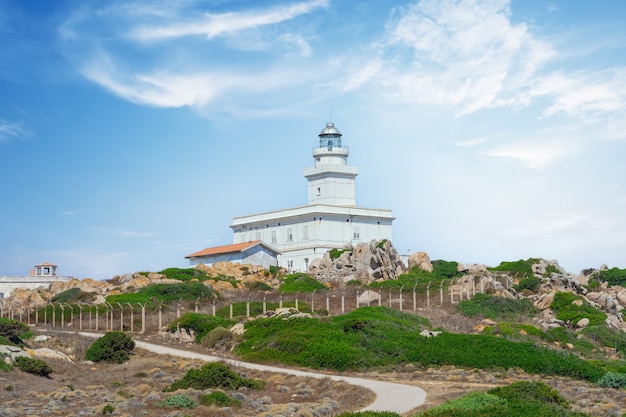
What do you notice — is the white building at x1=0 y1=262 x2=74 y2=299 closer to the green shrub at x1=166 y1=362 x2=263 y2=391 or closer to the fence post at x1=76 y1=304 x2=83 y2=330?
the fence post at x1=76 y1=304 x2=83 y2=330

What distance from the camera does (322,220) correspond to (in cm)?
7444

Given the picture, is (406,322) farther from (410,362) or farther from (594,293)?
(594,293)

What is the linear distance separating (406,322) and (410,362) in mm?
8244

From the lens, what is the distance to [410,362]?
3189 cm

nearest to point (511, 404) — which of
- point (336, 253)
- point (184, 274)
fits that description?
point (184, 274)

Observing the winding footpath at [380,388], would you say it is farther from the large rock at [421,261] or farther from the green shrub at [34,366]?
the large rock at [421,261]

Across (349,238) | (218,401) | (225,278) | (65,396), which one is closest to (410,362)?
(218,401)

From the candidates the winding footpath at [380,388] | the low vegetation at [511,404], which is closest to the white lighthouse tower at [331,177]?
the winding footpath at [380,388]

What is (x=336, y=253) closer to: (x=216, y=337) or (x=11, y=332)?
(x=216, y=337)

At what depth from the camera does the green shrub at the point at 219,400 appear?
23453 millimetres

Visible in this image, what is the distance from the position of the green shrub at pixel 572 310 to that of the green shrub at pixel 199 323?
1801 centimetres

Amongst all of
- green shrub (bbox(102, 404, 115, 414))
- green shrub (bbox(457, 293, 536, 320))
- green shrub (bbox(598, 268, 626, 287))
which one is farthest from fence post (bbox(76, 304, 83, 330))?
green shrub (bbox(598, 268, 626, 287))

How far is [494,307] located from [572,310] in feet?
14.3

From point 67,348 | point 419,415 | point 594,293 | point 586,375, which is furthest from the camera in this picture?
point 594,293
